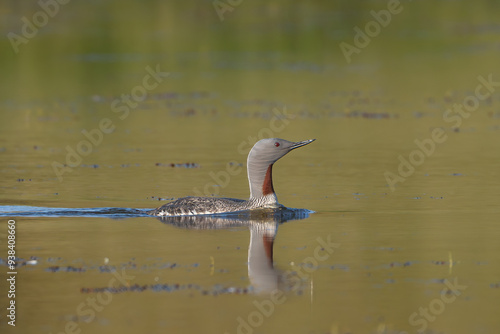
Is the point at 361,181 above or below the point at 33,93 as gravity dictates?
below

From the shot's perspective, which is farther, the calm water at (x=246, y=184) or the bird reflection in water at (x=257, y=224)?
the bird reflection in water at (x=257, y=224)

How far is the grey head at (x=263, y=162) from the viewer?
16.6 meters

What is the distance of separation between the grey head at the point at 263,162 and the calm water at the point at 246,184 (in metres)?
0.43

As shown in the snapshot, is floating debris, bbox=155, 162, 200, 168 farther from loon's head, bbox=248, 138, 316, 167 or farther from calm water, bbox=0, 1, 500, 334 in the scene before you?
loon's head, bbox=248, 138, 316, 167

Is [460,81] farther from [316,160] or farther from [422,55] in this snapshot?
[316,160]

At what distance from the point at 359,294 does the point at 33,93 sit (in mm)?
26778

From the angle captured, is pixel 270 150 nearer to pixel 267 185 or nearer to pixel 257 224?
pixel 267 185

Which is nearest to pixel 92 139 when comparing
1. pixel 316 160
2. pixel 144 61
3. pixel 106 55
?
pixel 316 160

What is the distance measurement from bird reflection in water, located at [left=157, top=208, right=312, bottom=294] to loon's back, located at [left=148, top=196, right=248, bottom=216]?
0.10 metres

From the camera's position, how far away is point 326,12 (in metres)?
63.8

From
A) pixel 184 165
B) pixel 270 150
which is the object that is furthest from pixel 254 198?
Answer: pixel 184 165

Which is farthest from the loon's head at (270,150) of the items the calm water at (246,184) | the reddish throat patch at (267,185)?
the calm water at (246,184)

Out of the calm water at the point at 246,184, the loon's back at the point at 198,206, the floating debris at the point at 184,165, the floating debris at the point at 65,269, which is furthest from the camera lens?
the floating debris at the point at 184,165

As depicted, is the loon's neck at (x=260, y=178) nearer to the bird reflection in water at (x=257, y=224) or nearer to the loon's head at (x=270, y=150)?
the loon's head at (x=270, y=150)
